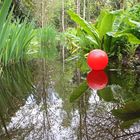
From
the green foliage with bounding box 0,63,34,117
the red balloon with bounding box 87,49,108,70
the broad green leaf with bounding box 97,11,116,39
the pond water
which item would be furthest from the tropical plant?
the pond water

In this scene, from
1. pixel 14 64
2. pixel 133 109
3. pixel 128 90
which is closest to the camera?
pixel 133 109

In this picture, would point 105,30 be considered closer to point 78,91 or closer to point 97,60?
point 97,60

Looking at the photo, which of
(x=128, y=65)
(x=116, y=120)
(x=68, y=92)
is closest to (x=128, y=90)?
(x=68, y=92)

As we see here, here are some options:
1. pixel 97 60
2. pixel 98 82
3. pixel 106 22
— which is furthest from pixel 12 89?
pixel 106 22

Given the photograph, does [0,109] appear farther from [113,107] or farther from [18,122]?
[113,107]

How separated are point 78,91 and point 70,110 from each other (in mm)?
776

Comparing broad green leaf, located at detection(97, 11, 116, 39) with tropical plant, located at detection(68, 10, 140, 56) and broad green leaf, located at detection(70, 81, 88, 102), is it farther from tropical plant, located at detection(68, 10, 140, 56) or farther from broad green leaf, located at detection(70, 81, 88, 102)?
broad green leaf, located at detection(70, 81, 88, 102)

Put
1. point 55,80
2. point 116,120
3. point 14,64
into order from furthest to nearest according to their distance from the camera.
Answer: point 14,64
point 55,80
point 116,120

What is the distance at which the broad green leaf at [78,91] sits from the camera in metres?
3.00

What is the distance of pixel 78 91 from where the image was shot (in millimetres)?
3307

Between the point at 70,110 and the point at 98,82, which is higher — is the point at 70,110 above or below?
above

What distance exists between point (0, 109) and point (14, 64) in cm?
352

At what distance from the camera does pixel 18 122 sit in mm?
2271

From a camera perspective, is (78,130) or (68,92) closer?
(78,130)
